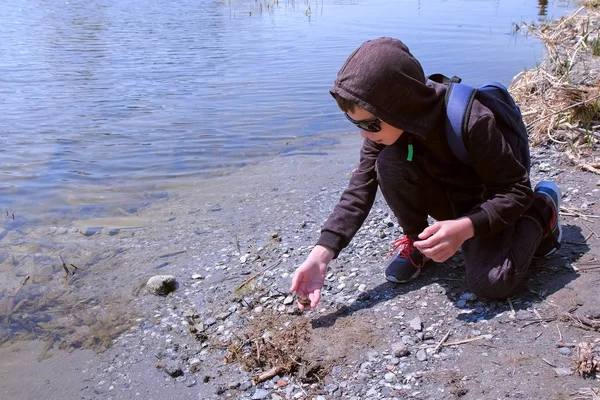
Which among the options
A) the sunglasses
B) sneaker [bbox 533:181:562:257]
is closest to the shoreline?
sneaker [bbox 533:181:562:257]

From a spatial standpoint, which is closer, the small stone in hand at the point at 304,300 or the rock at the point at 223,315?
the small stone in hand at the point at 304,300

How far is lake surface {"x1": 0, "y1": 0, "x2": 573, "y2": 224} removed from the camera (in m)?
6.95

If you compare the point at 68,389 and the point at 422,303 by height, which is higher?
the point at 422,303

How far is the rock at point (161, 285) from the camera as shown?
433 cm

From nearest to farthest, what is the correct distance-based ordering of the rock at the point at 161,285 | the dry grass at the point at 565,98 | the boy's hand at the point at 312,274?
the boy's hand at the point at 312,274 → the rock at the point at 161,285 → the dry grass at the point at 565,98

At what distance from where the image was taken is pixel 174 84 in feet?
36.1

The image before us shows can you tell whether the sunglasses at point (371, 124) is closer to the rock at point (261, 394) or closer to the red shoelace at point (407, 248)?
the red shoelace at point (407, 248)

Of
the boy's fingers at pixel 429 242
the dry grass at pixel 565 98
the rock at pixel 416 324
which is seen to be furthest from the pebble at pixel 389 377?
the dry grass at pixel 565 98

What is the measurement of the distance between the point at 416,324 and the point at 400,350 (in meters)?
0.25

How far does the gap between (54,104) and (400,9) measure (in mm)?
15014

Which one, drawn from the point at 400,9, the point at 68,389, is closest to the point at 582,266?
the point at 68,389

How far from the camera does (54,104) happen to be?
9703 millimetres

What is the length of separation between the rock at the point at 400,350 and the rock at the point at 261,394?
0.69 metres

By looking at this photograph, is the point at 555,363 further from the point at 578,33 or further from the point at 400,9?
the point at 400,9
